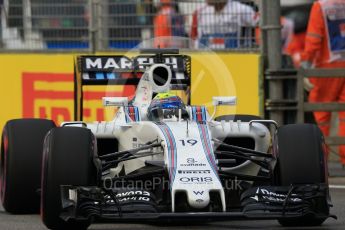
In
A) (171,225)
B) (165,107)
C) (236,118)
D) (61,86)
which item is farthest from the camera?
(61,86)

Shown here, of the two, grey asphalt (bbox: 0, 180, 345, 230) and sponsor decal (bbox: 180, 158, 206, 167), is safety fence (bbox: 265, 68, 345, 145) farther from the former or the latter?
sponsor decal (bbox: 180, 158, 206, 167)

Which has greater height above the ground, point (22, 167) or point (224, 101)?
point (224, 101)

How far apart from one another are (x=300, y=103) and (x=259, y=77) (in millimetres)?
681

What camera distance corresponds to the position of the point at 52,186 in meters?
7.78

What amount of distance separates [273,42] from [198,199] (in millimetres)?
6001

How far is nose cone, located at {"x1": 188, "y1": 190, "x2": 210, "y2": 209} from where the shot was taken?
7578 millimetres

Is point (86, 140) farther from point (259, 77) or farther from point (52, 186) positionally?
point (259, 77)

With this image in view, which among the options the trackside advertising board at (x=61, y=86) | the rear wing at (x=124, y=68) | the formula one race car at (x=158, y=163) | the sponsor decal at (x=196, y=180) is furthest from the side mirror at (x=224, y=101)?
the trackside advertising board at (x=61, y=86)

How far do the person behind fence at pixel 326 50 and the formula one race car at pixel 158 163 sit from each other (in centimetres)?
396

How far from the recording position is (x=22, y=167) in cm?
930

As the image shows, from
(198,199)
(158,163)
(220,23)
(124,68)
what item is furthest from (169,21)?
(198,199)

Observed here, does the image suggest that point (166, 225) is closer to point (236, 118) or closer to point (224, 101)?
point (224, 101)

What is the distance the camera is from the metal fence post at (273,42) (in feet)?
43.1

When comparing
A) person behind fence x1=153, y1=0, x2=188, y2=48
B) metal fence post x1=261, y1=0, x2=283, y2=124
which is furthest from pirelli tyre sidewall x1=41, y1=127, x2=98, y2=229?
person behind fence x1=153, y1=0, x2=188, y2=48
